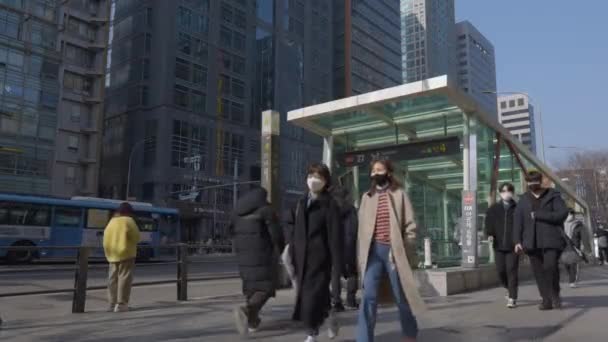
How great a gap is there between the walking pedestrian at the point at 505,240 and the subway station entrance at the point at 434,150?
1763mm

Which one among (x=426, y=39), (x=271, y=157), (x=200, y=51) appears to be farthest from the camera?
(x=426, y=39)

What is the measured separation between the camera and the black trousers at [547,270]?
6.56 meters

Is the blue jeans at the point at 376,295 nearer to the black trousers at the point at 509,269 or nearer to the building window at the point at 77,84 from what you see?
the black trousers at the point at 509,269

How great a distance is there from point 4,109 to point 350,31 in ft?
155

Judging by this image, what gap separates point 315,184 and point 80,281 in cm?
427

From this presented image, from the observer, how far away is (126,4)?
172 feet

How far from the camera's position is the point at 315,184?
4719 millimetres

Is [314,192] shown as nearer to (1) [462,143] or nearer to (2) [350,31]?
(1) [462,143]

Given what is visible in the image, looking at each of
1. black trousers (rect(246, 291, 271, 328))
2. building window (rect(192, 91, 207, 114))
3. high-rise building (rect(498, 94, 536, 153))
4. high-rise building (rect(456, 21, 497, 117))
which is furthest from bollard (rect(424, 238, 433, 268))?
high-rise building (rect(456, 21, 497, 117))

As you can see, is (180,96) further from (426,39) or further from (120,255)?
(426,39)

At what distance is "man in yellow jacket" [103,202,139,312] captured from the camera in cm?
730

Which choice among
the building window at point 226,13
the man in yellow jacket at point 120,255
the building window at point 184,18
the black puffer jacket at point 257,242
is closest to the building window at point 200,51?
the building window at point 184,18

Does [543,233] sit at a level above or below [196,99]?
below

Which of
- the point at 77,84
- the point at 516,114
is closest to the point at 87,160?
the point at 77,84
